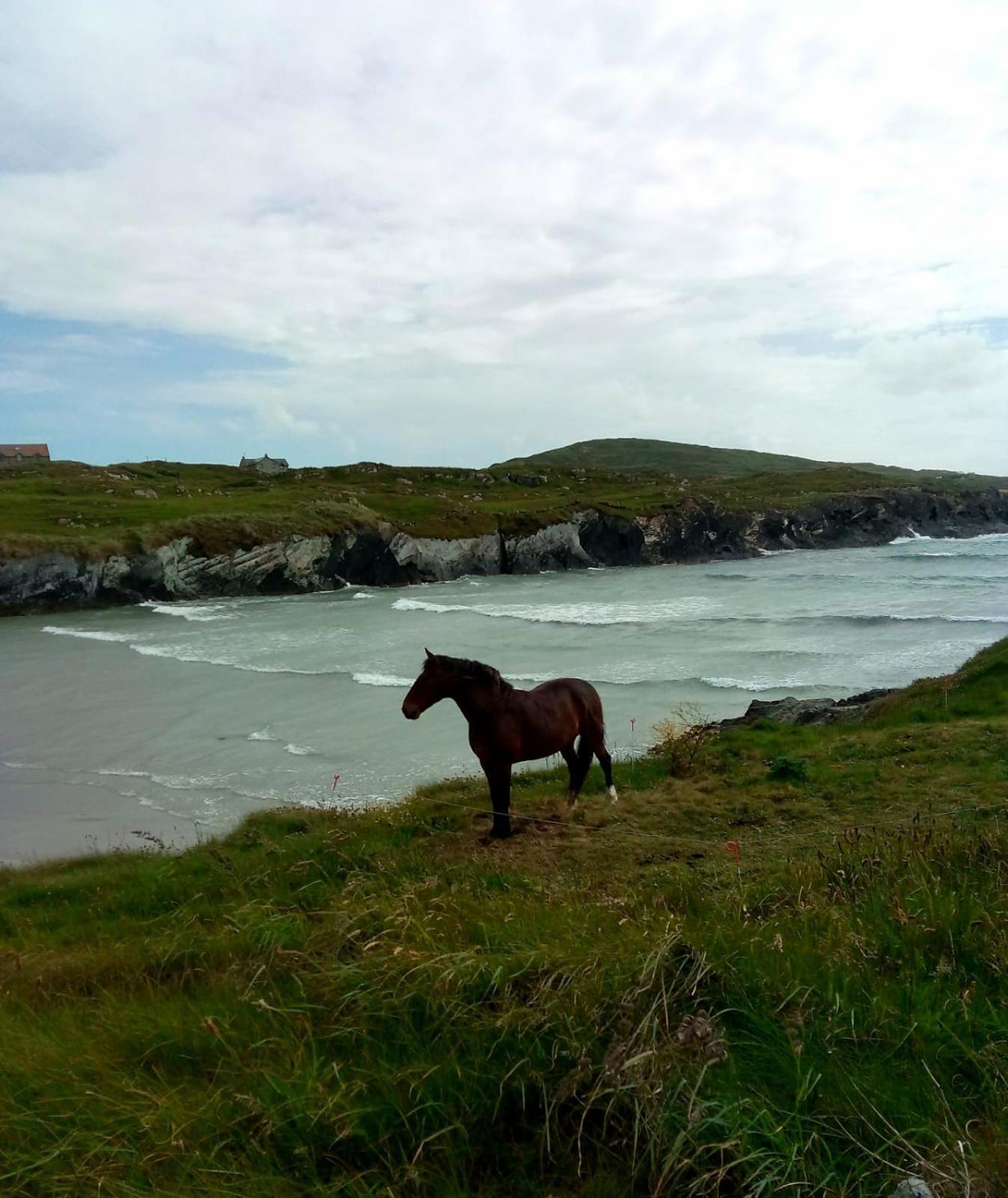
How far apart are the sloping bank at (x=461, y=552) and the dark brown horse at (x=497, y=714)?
50.3 metres

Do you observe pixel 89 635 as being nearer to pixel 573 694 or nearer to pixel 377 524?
pixel 377 524

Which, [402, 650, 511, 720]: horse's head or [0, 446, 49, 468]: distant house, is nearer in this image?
[402, 650, 511, 720]: horse's head

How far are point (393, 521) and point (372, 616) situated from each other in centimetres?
2945

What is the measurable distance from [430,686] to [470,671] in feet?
1.61

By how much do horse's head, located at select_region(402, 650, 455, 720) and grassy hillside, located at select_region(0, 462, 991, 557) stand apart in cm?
5122

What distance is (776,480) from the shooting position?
142 m

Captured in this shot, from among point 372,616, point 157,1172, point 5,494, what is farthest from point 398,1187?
point 5,494

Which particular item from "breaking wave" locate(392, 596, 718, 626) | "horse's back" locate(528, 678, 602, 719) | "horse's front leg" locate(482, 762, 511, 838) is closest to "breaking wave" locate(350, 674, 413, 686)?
"breaking wave" locate(392, 596, 718, 626)

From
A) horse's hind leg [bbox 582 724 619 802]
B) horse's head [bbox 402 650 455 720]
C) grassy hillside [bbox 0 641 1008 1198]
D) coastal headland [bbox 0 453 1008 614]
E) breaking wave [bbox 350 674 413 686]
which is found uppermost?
coastal headland [bbox 0 453 1008 614]

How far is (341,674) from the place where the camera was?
Result: 29.1 m

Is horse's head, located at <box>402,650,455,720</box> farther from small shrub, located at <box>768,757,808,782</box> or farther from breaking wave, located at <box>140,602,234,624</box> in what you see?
breaking wave, located at <box>140,602,234,624</box>

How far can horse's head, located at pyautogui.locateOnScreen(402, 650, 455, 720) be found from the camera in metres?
8.98

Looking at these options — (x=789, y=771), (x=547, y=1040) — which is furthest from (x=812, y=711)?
(x=547, y=1040)

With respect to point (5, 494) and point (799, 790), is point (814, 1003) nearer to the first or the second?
point (799, 790)
